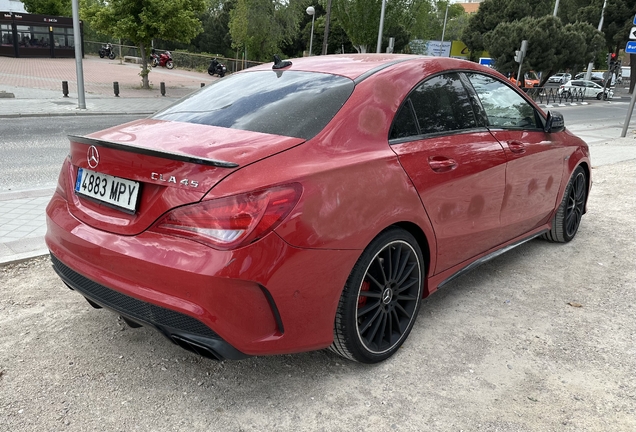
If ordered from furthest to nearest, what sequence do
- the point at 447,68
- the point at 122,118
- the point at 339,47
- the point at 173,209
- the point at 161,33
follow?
the point at 339,47, the point at 161,33, the point at 122,118, the point at 447,68, the point at 173,209

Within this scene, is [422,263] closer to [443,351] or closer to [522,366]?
[443,351]

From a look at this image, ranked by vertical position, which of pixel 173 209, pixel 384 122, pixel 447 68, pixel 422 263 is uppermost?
pixel 447 68

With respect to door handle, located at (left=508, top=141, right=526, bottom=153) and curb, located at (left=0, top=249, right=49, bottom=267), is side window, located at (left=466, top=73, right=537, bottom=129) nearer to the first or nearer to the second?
door handle, located at (left=508, top=141, right=526, bottom=153)

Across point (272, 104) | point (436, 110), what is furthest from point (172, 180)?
point (436, 110)

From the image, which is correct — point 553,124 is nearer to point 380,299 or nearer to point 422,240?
A: point 422,240

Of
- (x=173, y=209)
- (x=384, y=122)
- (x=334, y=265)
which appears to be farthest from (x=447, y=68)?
(x=173, y=209)

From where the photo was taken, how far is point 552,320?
3445mm

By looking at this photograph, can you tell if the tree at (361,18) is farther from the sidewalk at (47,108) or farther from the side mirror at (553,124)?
the side mirror at (553,124)

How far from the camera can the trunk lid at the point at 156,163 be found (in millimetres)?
2135

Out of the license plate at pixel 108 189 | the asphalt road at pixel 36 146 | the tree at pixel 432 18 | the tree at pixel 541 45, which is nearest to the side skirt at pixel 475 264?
the license plate at pixel 108 189

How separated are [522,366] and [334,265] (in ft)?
4.36

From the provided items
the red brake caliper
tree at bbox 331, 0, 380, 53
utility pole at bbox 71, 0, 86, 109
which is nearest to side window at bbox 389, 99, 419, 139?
the red brake caliper

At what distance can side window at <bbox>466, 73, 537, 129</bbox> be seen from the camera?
3.58 metres

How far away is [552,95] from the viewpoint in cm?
3434
